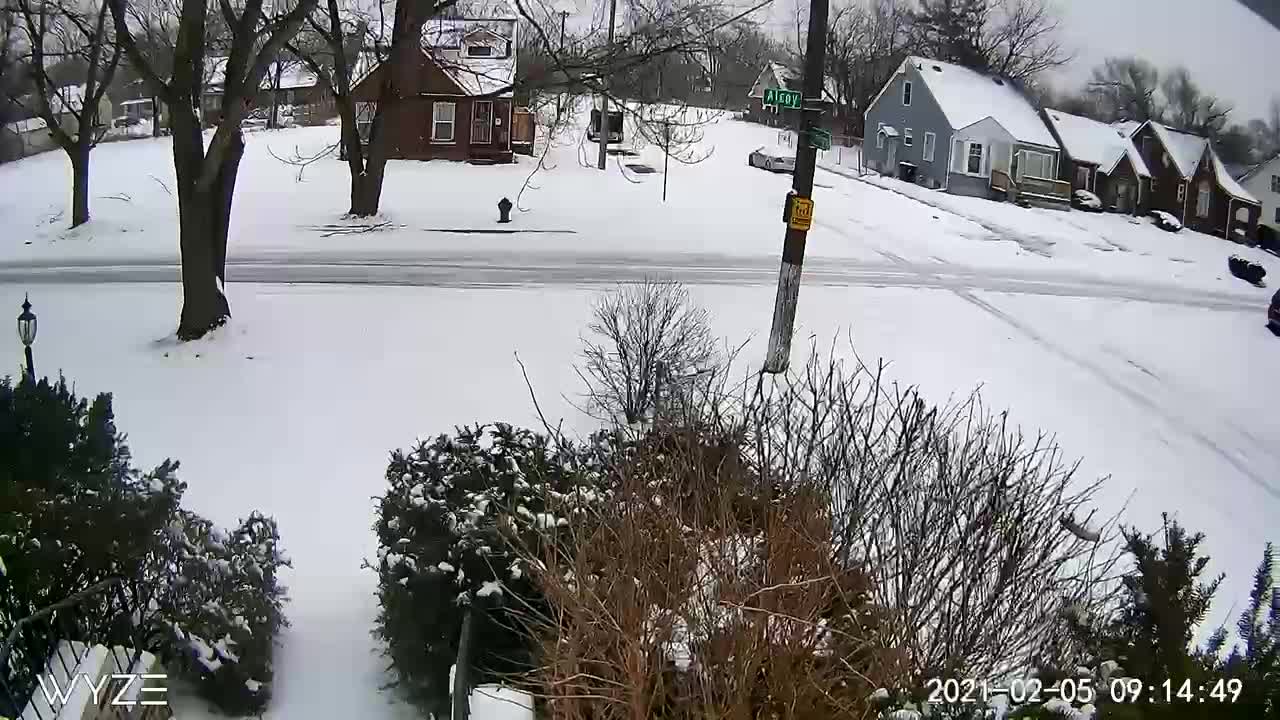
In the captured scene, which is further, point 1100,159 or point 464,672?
point 1100,159

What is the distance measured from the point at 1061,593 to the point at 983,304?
1125 millimetres

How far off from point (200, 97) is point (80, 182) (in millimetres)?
501

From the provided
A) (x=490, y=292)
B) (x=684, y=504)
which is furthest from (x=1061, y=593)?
(x=490, y=292)

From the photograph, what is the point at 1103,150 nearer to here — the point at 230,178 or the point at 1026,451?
the point at 1026,451

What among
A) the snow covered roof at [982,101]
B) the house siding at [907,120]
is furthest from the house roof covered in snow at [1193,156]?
the house siding at [907,120]

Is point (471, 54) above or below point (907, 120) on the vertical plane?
above

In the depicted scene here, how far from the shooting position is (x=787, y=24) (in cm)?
361

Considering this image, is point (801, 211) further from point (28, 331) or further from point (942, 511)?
point (28, 331)

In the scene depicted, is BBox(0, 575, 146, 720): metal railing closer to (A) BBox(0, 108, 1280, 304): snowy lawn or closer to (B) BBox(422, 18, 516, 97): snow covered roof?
(A) BBox(0, 108, 1280, 304): snowy lawn

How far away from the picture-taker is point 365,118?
3.55 m

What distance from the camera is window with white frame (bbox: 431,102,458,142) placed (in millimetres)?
3557

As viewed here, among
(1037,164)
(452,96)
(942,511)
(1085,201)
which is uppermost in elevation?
(452,96)

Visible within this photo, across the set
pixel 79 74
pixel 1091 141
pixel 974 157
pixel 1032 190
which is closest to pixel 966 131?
pixel 974 157

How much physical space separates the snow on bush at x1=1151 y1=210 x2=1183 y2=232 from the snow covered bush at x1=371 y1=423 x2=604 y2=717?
2033mm
